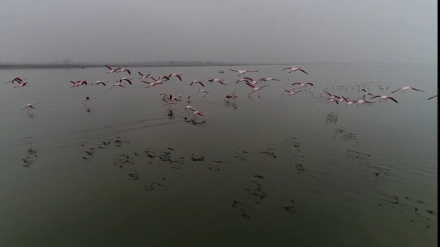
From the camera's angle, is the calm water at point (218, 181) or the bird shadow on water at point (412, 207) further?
the bird shadow on water at point (412, 207)

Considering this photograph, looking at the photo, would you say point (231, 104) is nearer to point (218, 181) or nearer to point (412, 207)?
point (218, 181)

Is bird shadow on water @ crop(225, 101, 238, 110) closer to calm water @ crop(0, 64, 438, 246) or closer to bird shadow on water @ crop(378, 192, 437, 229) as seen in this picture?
calm water @ crop(0, 64, 438, 246)

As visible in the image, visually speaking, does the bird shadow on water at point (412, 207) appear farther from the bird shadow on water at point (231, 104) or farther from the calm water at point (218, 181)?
the bird shadow on water at point (231, 104)

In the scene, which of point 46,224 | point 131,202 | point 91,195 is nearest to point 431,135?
point 131,202

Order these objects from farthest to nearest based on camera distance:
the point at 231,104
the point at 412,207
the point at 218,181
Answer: the point at 231,104 → the point at 218,181 → the point at 412,207

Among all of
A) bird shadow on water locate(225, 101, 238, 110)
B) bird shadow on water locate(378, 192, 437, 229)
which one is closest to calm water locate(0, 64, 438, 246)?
bird shadow on water locate(378, 192, 437, 229)

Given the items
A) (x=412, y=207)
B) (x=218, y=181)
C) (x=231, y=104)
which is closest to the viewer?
(x=412, y=207)

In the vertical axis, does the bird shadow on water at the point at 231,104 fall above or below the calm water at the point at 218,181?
above

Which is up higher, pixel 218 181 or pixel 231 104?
pixel 231 104

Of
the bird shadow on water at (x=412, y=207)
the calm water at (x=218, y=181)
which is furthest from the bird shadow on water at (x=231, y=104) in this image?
the bird shadow on water at (x=412, y=207)

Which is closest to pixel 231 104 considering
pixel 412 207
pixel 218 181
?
pixel 218 181
